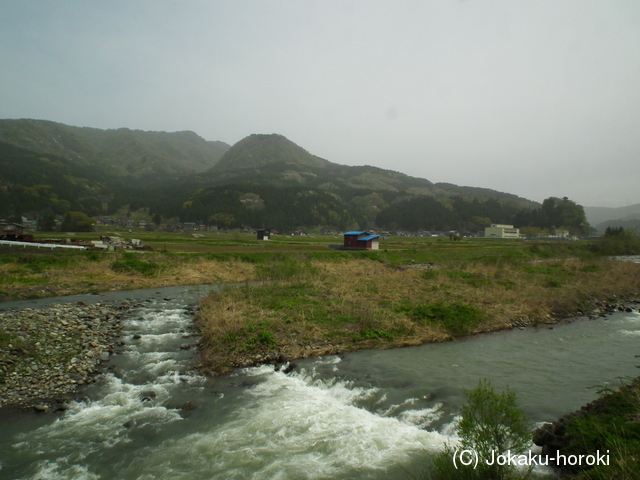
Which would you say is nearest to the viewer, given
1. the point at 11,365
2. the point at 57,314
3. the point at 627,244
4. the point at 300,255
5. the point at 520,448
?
the point at 520,448

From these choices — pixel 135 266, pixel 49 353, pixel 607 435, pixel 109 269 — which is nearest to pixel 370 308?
pixel 607 435

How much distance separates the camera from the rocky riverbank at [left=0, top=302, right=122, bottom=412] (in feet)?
34.1

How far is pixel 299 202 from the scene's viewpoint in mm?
159000

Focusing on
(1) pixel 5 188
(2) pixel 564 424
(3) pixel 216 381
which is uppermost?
(1) pixel 5 188

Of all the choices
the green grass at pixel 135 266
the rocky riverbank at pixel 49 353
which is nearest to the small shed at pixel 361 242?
the green grass at pixel 135 266

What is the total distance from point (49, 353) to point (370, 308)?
549 inches

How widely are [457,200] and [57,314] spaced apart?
186m

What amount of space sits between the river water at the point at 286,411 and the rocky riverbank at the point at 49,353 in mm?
680

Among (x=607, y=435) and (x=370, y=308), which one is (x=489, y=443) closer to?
(x=607, y=435)

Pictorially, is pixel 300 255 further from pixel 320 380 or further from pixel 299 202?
pixel 299 202

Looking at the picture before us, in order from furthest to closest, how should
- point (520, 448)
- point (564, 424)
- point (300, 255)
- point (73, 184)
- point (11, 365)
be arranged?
point (73, 184) < point (300, 255) < point (11, 365) < point (564, 424) < point (520, 448)

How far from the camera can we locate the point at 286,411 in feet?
32.5

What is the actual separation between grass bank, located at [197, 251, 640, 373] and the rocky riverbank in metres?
4.01

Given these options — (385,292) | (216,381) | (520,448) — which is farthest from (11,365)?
(385,292)
